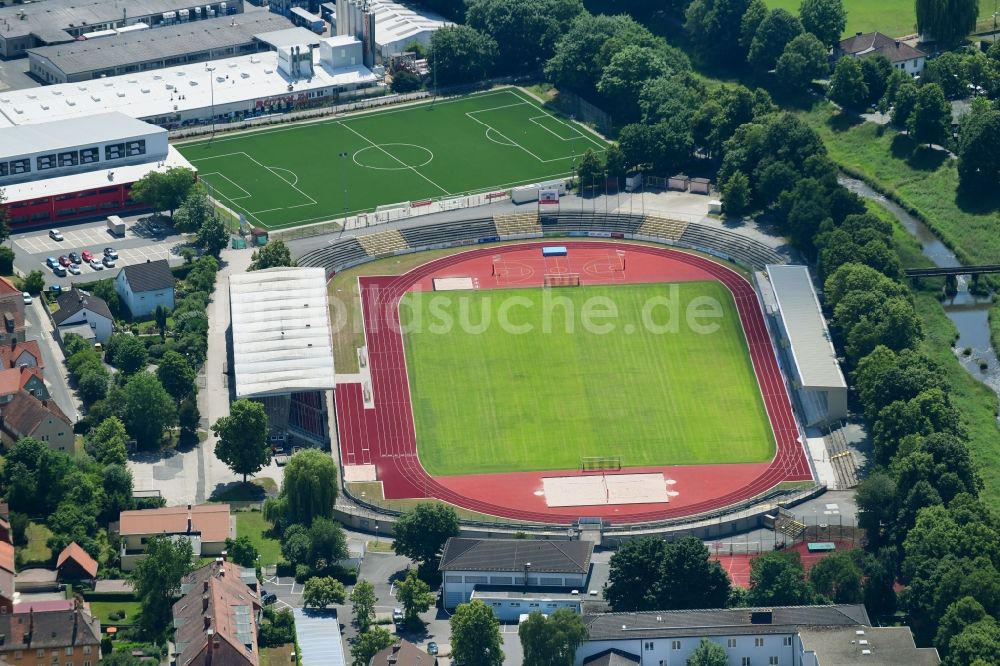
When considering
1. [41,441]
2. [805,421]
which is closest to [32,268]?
[41,441]

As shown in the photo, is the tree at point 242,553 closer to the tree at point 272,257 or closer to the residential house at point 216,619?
the residential house at point 216,619

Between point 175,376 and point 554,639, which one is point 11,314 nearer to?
point 175,376

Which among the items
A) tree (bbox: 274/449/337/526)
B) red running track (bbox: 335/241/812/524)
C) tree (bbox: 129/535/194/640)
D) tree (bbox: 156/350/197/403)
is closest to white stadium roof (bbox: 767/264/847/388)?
red running track (bbox: 335/241/812/524)

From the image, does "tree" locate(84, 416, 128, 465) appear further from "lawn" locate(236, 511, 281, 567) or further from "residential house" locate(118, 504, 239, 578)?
"lawn" locate(236, 511, 281, 567)

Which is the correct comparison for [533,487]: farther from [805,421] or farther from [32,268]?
[32,268]

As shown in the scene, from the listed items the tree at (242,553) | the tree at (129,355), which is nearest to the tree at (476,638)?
the tree at (242,553)
